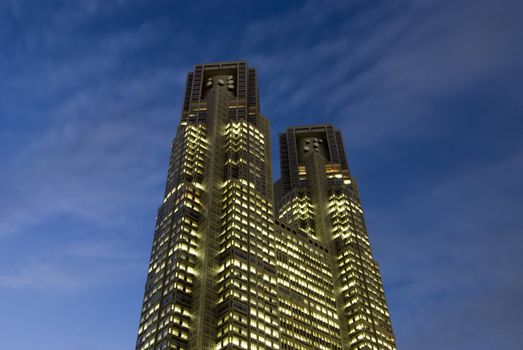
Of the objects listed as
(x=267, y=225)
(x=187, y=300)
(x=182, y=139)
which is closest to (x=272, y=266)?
(x=267, y=225)

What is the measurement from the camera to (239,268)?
5605 inches

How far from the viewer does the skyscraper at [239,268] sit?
435 feet

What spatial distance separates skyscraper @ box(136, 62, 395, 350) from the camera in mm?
132500

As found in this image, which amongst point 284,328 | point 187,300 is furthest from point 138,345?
point 284,328

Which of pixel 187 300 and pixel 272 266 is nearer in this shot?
pixel 187 300

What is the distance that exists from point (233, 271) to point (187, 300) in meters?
14.0

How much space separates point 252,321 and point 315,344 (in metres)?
28.0

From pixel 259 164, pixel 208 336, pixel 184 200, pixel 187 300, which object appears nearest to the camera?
pixel 208 336

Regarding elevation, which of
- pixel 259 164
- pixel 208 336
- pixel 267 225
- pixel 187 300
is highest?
pixel 259 164

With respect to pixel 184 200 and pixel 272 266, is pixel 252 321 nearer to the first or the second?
pixel 272 266

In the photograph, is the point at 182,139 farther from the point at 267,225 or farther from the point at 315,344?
the point at 315,344

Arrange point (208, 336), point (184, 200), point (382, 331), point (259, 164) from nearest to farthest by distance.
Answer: point (208, 336) → point (184, 200) → point (382, 331) → point (259, 164)

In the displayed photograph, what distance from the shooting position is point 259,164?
18488 cm

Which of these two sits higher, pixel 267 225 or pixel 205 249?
pixel 267 225
